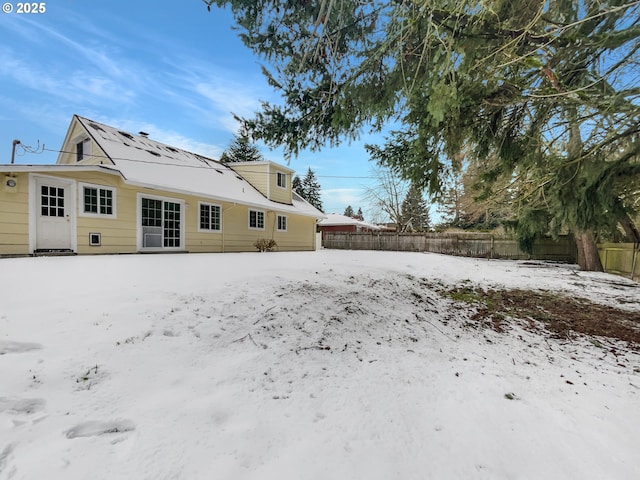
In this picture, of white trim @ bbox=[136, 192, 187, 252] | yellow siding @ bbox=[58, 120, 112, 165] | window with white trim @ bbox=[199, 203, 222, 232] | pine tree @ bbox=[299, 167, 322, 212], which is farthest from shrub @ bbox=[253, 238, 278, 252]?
pine tree @ bbox=[299, 167, 322, 212]

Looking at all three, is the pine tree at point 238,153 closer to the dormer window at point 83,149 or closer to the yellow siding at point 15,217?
the dormer window at point 83,149

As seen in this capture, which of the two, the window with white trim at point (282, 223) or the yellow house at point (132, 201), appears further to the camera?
the window with white trim at point (282, 223)

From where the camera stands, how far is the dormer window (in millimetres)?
10180

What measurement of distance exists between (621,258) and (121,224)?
56.1 feet

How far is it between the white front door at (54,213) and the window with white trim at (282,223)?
28.1ft

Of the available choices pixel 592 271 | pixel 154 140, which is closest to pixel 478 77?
pixel 592 271

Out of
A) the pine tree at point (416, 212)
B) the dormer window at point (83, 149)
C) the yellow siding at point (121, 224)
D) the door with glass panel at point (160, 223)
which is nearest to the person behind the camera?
the yellow siding at point (121, 224)

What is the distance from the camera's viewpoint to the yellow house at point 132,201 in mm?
7461

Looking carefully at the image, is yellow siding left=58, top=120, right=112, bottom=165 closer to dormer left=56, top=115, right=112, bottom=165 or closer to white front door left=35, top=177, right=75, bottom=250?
dormer left=56, top=115, right=112, bottom=165

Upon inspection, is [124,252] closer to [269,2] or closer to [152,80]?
[152,80]

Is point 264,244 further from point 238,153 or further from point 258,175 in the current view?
point 238,153

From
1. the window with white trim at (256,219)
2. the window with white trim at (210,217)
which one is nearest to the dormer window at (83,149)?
the window with white trim at (210,217)

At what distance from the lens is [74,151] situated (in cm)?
1098

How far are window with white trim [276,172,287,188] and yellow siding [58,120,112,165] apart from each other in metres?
7.89
